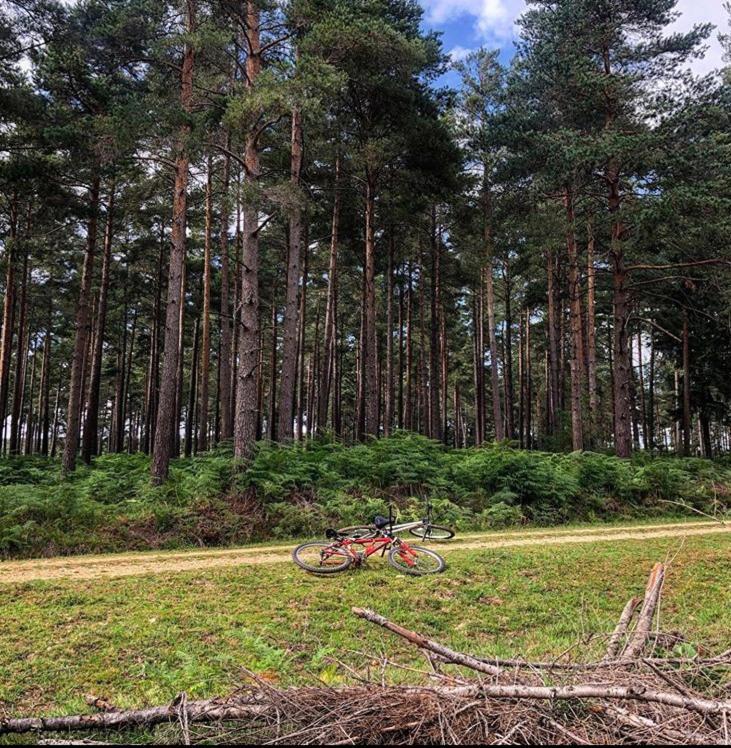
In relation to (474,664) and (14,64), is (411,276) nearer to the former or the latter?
(14,64)

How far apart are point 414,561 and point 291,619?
7.55ft

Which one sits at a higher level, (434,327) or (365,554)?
(434,327)

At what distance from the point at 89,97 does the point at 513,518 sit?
51.5 feet

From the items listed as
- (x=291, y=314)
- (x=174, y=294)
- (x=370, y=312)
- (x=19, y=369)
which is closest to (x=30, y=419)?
(x=19, y=369)

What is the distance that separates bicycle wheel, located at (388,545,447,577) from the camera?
23.9 feet

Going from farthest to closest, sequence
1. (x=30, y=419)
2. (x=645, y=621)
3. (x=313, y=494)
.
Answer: (x=30, y=419) < (x=313, y=494) < (x=645, y=621)

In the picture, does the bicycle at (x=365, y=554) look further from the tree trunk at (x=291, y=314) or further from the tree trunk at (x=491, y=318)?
the tree trunk at (x=491, y=318)

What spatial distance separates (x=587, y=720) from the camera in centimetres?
183

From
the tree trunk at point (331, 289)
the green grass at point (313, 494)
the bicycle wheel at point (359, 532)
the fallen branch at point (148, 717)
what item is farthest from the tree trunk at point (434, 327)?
the fallen branch at point (148, 717)

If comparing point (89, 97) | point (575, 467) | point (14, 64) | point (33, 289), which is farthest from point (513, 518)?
point (33, 289)

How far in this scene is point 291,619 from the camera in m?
5.63

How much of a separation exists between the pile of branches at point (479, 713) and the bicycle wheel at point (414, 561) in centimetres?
518

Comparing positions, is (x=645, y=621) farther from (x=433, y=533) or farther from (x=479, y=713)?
(x=433, y=533)

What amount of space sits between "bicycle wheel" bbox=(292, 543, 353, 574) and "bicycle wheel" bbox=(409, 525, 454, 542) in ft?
4.11
